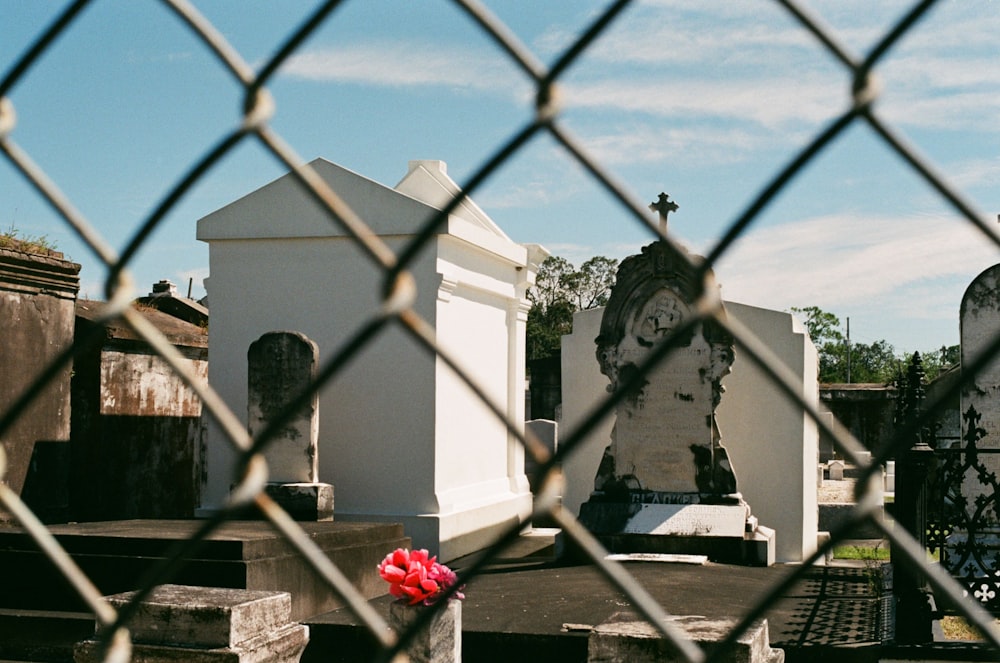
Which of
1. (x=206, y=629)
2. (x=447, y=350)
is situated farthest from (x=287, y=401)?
(x=447, y=350)

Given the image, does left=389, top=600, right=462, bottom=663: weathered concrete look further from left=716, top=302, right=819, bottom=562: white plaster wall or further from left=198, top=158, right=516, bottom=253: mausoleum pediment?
left=716, top=302, right=819, bottom=562: white plaster wall

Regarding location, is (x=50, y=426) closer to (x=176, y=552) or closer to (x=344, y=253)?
(x=344, y=253)

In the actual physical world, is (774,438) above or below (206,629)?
above

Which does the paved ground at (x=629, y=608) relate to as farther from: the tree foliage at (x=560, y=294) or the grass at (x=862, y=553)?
the tree foliage at (x=560, y=294)

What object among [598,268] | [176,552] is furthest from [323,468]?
[598,268]

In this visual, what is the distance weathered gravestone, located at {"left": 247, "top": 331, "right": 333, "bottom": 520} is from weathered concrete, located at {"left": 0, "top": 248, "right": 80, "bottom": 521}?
1688mm

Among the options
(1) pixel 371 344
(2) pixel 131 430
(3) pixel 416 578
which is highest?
(1) pixel 371 344

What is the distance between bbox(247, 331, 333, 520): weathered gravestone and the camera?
9.58m

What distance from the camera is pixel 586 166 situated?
0.87m

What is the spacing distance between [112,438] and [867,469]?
1110cm

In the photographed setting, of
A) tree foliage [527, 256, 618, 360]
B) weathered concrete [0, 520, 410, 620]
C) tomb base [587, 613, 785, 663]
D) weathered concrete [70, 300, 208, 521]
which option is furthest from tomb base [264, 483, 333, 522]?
tree foliage [527, 256, 618, 360]

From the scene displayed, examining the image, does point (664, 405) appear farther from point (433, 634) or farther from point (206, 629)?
point (206, 629)

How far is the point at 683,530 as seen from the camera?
9.39 metres

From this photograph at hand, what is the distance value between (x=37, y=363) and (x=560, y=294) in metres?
31.6
